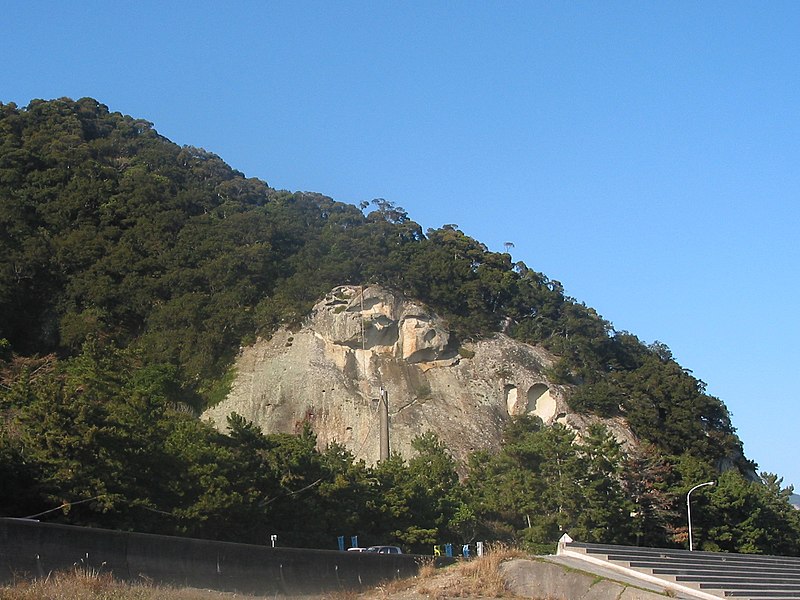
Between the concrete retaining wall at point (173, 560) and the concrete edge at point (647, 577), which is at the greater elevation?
the concrete retaining wall at point (173, 560)

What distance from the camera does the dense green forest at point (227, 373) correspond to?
31.8 meters

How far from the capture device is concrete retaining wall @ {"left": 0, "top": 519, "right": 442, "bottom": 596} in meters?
14.4

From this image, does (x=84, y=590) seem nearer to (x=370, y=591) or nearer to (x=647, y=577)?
(x=370, y=591)

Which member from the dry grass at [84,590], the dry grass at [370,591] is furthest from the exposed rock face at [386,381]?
the dry grass at [84,590]

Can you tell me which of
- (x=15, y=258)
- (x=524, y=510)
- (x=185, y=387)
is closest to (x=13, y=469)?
(x=524, y=510)

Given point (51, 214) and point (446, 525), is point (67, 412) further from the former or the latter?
point (51, 214)

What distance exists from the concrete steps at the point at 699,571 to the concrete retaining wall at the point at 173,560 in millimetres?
6640

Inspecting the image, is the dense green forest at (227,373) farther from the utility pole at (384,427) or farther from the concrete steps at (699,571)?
the concrete steps at (699,571)

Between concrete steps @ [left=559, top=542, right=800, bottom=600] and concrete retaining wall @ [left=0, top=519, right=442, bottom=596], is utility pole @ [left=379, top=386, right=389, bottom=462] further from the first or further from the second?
concrete retaining wall @ [left=0, top=519, right=442, bottom=596]

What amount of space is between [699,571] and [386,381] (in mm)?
45162

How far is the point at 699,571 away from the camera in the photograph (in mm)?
25812

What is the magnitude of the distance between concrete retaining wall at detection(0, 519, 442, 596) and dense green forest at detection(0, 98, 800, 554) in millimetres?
11205

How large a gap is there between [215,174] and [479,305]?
35486 millimetres

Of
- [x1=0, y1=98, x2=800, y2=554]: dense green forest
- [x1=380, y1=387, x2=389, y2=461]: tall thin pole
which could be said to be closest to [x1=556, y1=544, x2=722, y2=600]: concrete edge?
[x1=0, y1=98, x2=800, y2=554]: dense green forest
